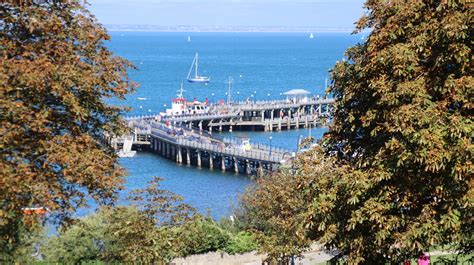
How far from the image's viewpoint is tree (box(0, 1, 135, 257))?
10.4 meters

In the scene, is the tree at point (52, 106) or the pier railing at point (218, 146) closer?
the tree at point (52, 106)

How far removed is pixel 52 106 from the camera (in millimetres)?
11242

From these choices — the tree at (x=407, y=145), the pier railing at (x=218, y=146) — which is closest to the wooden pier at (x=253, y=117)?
the pier railing at (x=218, y=146)

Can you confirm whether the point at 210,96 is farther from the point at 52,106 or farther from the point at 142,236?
the point at 52,106

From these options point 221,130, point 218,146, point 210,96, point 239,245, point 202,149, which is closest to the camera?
point 239,245

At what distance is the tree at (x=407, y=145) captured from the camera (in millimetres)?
11516

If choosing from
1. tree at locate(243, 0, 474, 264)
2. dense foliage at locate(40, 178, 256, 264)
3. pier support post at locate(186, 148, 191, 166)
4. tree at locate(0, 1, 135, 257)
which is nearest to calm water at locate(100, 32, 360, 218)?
dense foliage at locate(40, 178, 256, 264)

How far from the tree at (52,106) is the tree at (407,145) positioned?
12.3 ft

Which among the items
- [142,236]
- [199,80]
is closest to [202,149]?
[142,236]

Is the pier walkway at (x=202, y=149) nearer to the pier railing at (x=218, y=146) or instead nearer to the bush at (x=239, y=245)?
the pier railing at (x=218, y=146)

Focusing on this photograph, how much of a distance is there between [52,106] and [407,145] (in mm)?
5188

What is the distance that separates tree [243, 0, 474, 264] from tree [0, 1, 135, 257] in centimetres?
375

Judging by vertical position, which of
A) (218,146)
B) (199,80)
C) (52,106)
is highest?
(52,106)

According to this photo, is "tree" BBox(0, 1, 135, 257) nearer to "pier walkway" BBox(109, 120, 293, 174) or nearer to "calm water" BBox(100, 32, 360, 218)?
"calm water" BBox(100, 32, 360, 218)
